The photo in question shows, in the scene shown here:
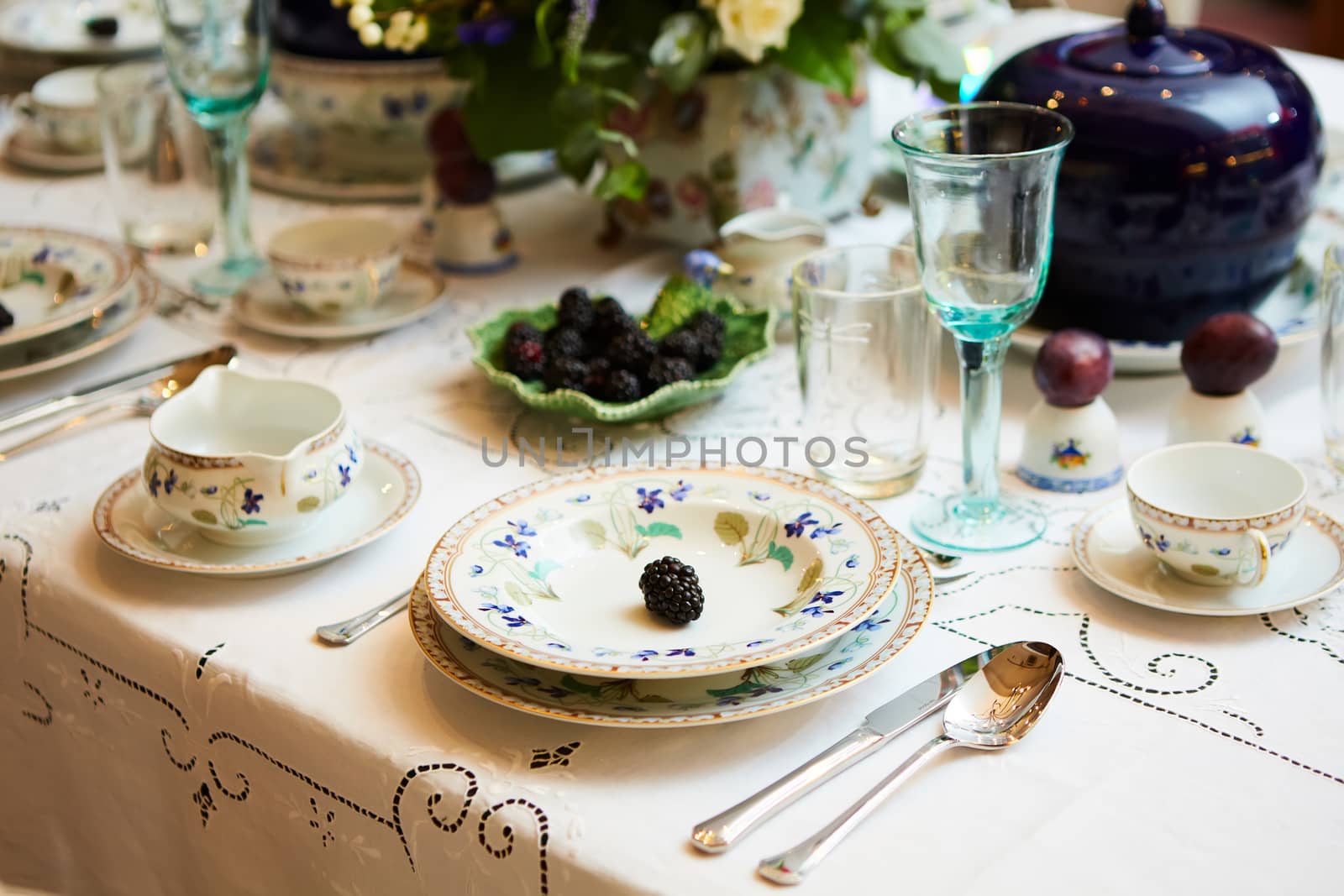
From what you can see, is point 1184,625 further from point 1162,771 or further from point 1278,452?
point 1278,452

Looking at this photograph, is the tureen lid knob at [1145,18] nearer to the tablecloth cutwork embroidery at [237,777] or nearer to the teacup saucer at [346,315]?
the teacup saucer at [346,315]

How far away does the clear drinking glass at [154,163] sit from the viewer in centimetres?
133

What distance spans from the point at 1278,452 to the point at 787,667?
1.52ft

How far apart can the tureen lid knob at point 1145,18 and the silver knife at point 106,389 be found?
788 mm

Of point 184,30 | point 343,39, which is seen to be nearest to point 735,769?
point 184,30

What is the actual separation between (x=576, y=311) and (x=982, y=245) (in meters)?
0.38

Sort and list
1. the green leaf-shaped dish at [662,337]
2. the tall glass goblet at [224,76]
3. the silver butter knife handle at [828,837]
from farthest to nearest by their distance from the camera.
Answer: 1. the tall glass goblet at [224,76]
2. the green leaf-shaped dish at [662,337]
3. the silver butter knife handle at [828,837]

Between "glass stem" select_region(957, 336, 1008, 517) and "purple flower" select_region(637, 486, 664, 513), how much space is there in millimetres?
206

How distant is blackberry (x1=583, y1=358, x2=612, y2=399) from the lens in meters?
1.02

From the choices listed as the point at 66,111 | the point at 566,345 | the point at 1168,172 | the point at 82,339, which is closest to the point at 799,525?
the point at 566,345

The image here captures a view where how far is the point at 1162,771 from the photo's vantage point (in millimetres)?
655

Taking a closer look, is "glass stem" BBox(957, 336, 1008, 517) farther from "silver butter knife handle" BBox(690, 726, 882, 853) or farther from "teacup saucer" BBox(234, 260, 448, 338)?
"teacup saucer" BBox(234, 260, 448, 338)

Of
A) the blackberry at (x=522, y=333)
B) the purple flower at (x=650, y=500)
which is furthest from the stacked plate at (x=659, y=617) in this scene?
the blackberry at (x=522, y=333)

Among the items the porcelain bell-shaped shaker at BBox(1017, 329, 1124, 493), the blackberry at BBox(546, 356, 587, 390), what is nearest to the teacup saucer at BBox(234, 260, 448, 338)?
the blackberry at BBox(546, 356, 587, 390)
